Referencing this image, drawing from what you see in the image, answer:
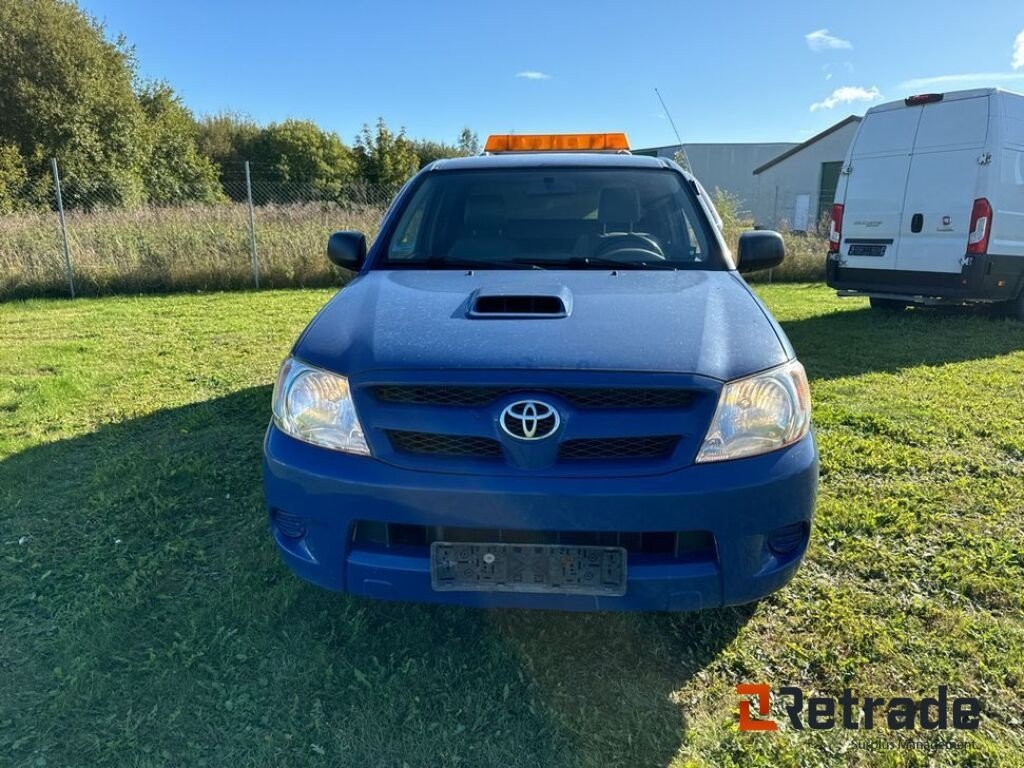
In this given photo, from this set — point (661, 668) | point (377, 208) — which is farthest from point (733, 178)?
point (661, 668)

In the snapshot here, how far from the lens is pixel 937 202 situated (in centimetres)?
764

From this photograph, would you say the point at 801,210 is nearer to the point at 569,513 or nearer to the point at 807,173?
the point at 807,173

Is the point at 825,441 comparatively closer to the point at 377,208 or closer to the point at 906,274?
the point at 906,274

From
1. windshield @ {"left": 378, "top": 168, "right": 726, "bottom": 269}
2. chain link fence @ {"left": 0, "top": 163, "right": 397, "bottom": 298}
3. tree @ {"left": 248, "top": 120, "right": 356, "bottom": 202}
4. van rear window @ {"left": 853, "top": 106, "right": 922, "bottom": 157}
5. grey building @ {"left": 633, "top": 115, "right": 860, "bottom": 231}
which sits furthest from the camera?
tree @ {"left": 248, "top": 120, "right": 356, "bottom": 202}

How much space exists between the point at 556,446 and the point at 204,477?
2.51 metres

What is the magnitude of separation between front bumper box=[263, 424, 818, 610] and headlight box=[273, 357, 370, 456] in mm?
44

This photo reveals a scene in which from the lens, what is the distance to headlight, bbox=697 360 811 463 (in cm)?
193

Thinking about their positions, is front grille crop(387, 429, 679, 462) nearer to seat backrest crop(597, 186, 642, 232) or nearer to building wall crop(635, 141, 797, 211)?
seat backrest crop(597, 186, 642, 232)

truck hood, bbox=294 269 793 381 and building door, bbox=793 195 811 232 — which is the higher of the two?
building door, bbox=793 195 811 232

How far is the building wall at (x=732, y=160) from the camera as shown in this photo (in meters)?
36.6

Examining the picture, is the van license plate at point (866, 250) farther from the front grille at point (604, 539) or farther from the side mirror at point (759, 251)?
the front grille at point (604, 539)

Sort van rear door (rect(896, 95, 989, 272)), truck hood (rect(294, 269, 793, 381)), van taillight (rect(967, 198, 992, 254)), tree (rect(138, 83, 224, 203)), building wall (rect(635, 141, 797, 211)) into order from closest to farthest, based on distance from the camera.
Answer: truck hood (rect(294, 269, 793, 381)), van taillight (rect(967, 198, 992, 254)), van rear door (rect(896, 95, 989, 272)), tree (rect(138, 83, 224, 203)), building wall (rect(635, 141, 797, 211))

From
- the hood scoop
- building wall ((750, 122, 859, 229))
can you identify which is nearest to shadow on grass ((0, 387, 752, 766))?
the hood scoop

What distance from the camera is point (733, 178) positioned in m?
37.6
